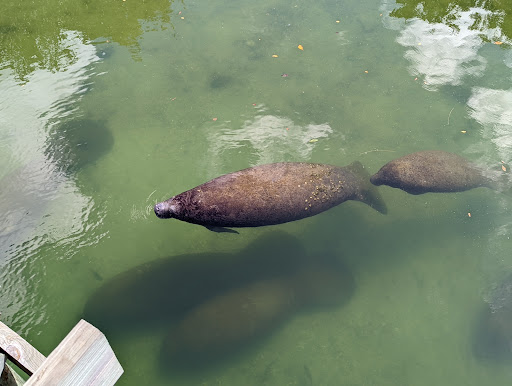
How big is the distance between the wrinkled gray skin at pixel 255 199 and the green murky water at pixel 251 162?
95 cm

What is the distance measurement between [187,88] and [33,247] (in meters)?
4.12

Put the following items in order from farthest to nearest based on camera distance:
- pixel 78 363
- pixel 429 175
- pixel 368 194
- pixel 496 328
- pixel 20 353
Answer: pixel 429 175 → pixel 368 194 → pixel 496 328 → pixel 20 353 → pixel 78 363

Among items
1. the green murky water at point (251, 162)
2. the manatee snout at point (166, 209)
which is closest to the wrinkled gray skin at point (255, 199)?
the manatee snout at point (166, 209)

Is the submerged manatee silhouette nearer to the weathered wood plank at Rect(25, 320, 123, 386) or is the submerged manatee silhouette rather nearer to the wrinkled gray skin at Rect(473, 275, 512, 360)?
the wrinkled gray skin at Rect(473, 275, 512, 360)

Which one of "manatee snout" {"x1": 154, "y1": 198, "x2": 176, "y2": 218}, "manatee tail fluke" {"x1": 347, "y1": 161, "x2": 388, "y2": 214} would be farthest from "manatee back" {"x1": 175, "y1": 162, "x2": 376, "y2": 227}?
"manatee tail fluke" {"x1": 347, "y1": 161, "x2": 388, "y2": 214}

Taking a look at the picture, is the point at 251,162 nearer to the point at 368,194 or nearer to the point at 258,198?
the point at 258,198

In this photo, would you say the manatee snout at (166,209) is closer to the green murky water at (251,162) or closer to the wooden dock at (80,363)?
Answer: the green murky water at (251,162)

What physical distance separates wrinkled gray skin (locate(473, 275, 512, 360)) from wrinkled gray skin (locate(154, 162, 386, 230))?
2.50m

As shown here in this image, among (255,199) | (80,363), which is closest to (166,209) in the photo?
(255,199)

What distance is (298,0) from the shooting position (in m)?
9.84

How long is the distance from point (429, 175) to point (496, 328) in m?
2.31

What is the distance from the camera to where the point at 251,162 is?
676 centimetres

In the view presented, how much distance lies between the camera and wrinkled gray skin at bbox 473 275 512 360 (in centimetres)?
489

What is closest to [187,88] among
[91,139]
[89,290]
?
[91,139]
